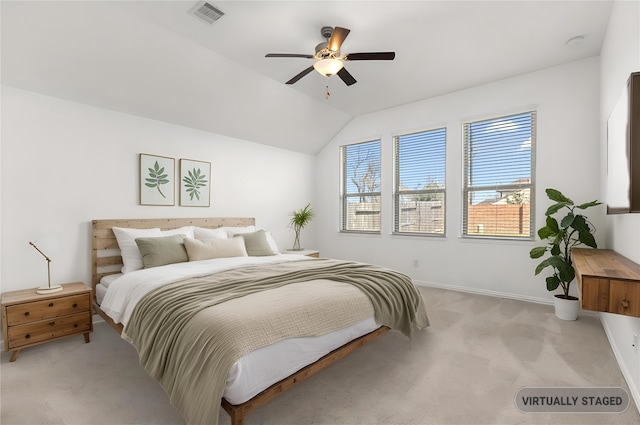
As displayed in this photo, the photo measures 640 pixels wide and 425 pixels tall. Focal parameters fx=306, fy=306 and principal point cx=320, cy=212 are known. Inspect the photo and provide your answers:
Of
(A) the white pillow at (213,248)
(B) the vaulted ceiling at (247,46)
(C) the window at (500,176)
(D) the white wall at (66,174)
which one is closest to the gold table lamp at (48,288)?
(D) the white wall at (66,174)

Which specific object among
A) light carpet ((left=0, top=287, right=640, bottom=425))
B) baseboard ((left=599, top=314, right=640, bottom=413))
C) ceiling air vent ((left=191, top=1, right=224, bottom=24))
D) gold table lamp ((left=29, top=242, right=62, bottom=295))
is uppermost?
ceiling air vent ((left=191, top=1, right=224, bottom=24))

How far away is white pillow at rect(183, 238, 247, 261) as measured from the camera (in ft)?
11.8

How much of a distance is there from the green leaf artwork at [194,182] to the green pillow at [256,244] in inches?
34.1

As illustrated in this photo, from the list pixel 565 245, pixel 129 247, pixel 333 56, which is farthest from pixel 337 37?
pixel 565 245

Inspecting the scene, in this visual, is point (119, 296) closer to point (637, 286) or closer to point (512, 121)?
point (637, 286)

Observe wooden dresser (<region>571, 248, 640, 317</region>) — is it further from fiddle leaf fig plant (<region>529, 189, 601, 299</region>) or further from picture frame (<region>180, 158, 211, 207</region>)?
picture frame (<region>180, 158, 211, 207</region>)

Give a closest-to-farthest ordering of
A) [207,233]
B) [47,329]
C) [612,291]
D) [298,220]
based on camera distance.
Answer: [612,291] → [47,329] → [207,233] → [298,220]

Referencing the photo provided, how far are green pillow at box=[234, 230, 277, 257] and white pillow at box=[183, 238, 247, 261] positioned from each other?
16cm

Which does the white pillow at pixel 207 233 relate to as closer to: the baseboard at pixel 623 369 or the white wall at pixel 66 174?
the white wall at pixel 66 174

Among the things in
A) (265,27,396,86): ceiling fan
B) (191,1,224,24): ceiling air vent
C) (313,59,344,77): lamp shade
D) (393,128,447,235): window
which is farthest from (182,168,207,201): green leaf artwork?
(393,128,447,235): window

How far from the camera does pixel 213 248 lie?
12.2 ft

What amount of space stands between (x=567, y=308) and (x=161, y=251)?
4498mm

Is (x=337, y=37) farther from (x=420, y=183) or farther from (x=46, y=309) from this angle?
(x=46, y=309)

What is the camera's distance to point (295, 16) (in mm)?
2857
